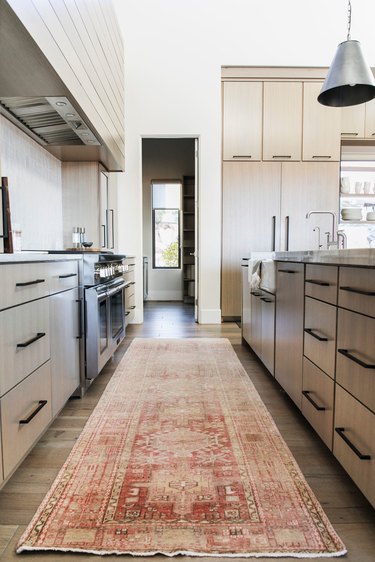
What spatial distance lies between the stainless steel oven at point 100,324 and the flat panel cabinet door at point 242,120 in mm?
2379

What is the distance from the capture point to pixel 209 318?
4.58m

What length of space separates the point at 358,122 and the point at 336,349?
401cm

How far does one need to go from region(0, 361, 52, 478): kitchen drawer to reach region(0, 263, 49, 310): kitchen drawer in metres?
0.29

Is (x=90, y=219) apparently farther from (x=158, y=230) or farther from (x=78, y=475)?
(x=158, y=230)

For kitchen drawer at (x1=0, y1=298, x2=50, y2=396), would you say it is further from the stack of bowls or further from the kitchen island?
the stack of bowls

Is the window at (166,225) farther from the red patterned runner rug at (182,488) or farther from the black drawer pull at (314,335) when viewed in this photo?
the black drawer pull at (314,335)

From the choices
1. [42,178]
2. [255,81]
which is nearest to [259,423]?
[42,178]

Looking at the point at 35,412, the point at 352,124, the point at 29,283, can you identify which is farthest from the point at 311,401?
the point at 352,124

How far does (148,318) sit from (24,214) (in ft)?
8.47

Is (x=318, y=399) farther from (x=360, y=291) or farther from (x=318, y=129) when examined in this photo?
(x=318, y=129)

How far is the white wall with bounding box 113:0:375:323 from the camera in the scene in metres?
4.33

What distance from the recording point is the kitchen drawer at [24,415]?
1200mm

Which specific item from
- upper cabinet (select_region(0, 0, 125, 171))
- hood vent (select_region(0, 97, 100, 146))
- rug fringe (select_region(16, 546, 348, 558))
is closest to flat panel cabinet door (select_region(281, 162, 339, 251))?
upper cabinet (select_region(0, 0, 125, 171))

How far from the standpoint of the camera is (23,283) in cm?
134
